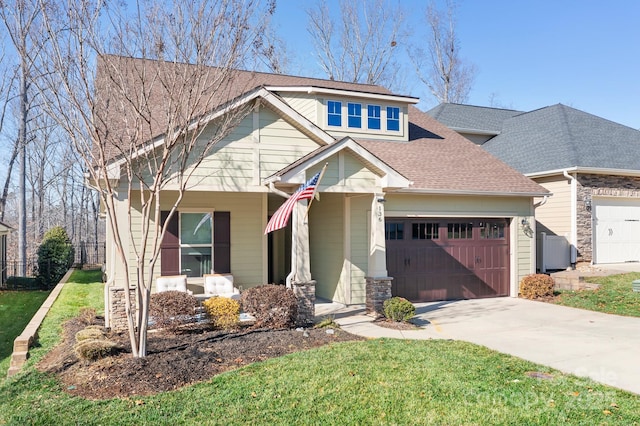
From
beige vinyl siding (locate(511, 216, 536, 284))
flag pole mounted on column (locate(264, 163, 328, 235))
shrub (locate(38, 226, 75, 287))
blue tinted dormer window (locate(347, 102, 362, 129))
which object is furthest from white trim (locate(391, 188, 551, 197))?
shrub (locate(38, 226, 75, 287))

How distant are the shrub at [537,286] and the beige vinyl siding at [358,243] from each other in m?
4.74

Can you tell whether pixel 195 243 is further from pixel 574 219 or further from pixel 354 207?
pixel 574 219

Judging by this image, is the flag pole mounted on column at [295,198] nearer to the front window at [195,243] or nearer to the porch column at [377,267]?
the porch column at [377,267]

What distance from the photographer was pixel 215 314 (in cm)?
864

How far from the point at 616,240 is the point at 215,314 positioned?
48.0 feet

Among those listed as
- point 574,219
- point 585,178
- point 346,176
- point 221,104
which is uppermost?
point 221,104

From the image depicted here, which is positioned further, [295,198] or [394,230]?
[394,230]

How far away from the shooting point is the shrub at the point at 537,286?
12.9 meters

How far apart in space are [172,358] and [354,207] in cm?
650

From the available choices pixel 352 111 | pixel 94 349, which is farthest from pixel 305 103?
pixel 94 349

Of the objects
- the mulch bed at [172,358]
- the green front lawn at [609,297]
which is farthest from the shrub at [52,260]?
the green front lawn at [609,297]

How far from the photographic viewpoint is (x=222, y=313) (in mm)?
8656

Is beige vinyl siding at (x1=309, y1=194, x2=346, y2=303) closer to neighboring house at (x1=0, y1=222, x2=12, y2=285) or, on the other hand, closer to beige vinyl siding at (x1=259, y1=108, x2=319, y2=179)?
beige vinyl siding at (x1=259, y1=108, x2=319, y2=179)

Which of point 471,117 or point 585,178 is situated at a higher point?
point 471,117
